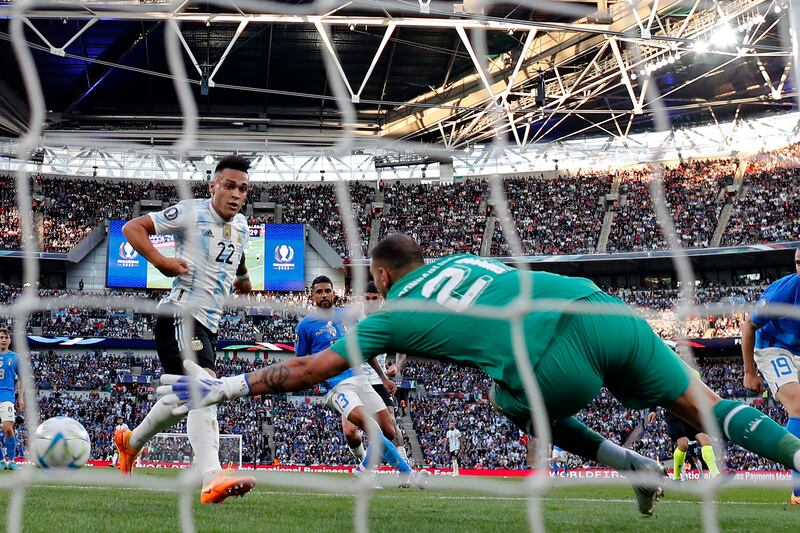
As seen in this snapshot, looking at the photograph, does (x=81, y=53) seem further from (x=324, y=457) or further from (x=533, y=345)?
(x=533, y=345)

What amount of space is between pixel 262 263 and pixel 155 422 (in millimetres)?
28187

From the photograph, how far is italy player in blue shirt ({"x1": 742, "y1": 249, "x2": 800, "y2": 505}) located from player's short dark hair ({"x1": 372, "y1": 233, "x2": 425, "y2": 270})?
9.88 ft

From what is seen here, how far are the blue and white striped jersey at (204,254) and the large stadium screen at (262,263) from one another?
27.4m

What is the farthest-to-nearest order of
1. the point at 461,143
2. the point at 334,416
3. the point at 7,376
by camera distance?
1. the point at 461,143
2. the point at 334,416
3. the point at 7,376

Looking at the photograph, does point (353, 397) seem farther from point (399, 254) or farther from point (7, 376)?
point (7, 376)

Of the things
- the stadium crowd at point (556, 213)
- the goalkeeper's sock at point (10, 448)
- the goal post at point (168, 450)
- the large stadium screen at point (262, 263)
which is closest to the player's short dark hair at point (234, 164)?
the goalkeeper's sock at point (10, 448)

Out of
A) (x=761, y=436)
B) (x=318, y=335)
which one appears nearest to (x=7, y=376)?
(x=318, y=335)

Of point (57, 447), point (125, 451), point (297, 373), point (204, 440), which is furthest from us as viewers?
point (125, 451)

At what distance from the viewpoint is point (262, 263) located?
32719mm

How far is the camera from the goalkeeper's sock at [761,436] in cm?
354

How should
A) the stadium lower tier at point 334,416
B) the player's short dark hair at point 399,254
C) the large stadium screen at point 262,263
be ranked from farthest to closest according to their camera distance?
1. the large stadium screen at point 262,263
2. the stadium lower tier at point 334,416
3. the player's short dark hair at point 399,254

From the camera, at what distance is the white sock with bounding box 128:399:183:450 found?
15.5ft

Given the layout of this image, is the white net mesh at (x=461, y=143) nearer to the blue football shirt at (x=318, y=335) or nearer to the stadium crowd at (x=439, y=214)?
the blue football shirt at (x=318, y=335)

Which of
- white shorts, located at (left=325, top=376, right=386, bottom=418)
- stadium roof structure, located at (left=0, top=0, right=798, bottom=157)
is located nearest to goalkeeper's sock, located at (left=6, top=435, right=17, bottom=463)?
white shorts, located at (left=325, top=376, right=386, bottom=418)
